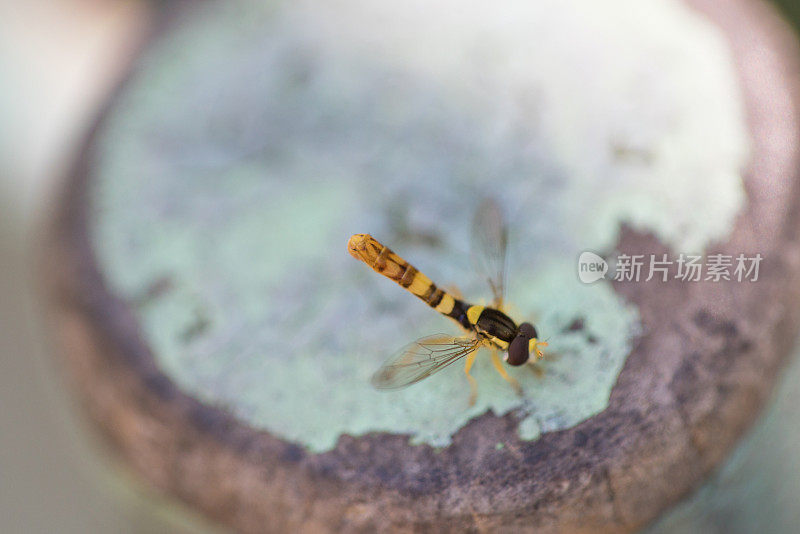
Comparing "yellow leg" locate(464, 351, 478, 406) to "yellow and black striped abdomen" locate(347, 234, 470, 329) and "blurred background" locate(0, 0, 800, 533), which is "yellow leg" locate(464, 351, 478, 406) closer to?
"yellow and black striped abdomen" locate(347, 234, 470, 329)

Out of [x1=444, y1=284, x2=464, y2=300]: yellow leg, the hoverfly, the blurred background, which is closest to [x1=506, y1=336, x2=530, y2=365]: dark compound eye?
the hoverfly

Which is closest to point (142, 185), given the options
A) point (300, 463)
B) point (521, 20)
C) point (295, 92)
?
point (295, 92)

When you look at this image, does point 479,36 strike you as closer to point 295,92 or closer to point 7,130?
point 295,92

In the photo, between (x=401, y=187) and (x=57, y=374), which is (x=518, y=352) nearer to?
(x=401, y=187)

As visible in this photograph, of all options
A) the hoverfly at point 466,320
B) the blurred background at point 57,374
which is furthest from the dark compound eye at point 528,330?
the blurred background at point 57,374

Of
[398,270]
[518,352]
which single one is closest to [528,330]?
[518,352]

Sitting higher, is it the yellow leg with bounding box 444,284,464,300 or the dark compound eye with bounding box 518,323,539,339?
the yellow leg with bounding box 444,284,464,300
